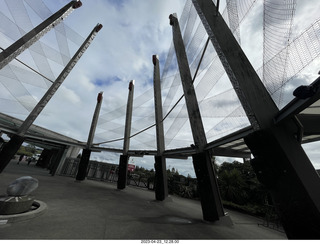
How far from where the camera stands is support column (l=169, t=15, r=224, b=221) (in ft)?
17.6

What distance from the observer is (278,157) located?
2570 millimetres

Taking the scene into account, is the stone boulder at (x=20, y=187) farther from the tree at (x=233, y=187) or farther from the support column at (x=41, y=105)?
the tree at (x=233, y=187)

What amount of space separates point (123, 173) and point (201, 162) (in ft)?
29.4

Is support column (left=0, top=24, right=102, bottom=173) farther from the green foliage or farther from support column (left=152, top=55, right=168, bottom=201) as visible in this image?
the green foliage

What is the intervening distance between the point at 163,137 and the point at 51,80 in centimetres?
1038

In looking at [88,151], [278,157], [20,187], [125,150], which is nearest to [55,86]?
[88,151]

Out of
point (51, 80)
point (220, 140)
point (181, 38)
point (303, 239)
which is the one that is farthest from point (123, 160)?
point (303, 239)

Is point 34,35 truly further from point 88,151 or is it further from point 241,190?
point 241,190

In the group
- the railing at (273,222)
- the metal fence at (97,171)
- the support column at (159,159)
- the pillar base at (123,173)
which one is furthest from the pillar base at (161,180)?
the metal fence at (97,171)

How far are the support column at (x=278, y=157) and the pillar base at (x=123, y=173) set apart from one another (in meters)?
11.4

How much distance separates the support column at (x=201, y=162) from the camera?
17.6 ft

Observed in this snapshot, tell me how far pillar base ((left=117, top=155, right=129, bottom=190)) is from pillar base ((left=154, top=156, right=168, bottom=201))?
428 centimetres

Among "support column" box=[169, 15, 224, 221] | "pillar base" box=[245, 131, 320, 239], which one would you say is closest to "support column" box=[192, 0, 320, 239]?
"pillar base" box=[245, 131, 320, 239]

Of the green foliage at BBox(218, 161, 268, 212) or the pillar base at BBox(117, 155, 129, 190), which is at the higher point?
the pillar base at BBox(117, 155, 129, 190)
